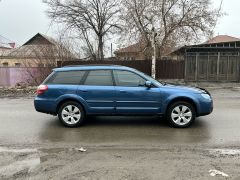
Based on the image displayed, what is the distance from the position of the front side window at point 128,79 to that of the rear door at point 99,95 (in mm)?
190

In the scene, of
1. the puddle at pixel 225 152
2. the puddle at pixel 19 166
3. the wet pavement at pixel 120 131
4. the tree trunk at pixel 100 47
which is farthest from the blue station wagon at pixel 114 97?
the tree trunk at pixel 100 47

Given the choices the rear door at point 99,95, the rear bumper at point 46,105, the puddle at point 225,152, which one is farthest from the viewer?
the rear bumper at point 46,105

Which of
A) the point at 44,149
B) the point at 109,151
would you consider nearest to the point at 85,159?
the point at 109,151

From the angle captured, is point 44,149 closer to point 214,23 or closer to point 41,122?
point 41,122

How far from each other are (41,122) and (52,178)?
14.0 ft

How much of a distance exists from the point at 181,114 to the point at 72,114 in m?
2.81

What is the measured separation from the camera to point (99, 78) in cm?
800

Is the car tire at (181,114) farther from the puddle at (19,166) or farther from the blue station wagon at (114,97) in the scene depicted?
the puddle at (19,166)

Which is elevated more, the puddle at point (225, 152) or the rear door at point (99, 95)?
the rear door at point (99, 95)

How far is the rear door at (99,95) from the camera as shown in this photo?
25.6ft

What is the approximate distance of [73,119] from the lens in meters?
7.89

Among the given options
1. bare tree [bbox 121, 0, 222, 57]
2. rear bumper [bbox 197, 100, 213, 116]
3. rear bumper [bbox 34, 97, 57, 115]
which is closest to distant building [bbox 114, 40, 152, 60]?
bare tree [bbox 121, 0, 222, 57]

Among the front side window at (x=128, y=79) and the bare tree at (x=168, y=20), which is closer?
the front side window at (x=128, y=79)

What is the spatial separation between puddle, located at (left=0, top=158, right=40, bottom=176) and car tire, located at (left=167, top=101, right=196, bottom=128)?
3680 millimetres
